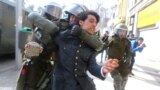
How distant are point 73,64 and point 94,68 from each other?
0.73 ft

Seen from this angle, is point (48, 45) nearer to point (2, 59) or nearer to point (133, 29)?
point (2, 59)

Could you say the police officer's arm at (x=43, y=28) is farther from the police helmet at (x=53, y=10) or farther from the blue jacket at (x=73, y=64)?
the police helmet at (x=53, y=10)

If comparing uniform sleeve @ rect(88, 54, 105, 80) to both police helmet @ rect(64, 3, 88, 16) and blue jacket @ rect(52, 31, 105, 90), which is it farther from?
police helmet @ rect(64, 3, 88, 16)

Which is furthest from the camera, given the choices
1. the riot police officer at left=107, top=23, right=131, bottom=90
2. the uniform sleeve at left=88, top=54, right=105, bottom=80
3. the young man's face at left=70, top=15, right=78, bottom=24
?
the riot police officer at left=107, top=23, right=131, bottom=90

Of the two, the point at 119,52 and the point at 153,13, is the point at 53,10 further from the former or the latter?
the point at 153,13

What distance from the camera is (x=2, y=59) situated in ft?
56.6

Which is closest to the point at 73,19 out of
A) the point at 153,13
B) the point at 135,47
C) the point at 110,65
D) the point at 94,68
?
the point at 94,68

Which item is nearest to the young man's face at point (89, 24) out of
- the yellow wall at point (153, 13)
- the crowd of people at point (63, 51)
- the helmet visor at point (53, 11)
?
the crowd of people at point (63, 51)

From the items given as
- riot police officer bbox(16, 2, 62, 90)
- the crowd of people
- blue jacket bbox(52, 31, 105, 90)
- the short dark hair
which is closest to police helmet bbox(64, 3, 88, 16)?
the crowd of people

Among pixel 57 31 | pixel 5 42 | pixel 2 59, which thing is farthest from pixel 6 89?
pixel 2 59

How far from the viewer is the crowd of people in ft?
12.9

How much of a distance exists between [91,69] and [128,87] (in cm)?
676

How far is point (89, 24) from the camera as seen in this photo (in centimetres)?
391

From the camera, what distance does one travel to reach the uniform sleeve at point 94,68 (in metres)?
3.82
